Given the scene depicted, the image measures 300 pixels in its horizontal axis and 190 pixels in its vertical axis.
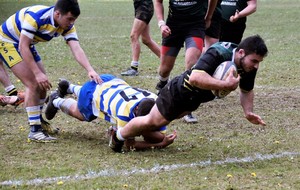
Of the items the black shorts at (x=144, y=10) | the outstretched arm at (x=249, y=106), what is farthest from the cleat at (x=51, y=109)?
the black shorts at (x=144, y=10)

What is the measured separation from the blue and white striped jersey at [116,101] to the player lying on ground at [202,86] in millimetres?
195

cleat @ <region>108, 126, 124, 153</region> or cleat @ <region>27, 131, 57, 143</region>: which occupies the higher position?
cleat @ <region>108, 126, 124, 153</region>

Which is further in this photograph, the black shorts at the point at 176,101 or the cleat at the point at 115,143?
the cleat at the point at 115,143

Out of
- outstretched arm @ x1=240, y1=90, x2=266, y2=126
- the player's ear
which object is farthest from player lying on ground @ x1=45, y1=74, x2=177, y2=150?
the player's ear

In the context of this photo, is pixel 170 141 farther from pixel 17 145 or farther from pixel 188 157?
pixel 17 145

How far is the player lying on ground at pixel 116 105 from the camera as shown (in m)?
5.91

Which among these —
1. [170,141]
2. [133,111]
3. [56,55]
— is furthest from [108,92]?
[56,55]

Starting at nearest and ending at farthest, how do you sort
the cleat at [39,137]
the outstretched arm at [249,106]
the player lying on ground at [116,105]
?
the outstretched arm at [249,106] → the player lying on ground at [116,105] → the cleat at [39,137]

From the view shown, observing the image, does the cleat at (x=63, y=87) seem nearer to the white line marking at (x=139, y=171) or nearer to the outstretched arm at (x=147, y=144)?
the outstretched arm at (x=147, y=144)

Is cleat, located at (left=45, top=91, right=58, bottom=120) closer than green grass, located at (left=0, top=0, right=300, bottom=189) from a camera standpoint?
No

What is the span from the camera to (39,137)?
6305 mm

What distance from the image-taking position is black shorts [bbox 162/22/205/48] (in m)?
7.39

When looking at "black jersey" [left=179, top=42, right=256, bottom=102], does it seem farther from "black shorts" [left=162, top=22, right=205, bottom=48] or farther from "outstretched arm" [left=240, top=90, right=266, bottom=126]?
"black shorts" [left=162, top=22, right=205, bottom=48]

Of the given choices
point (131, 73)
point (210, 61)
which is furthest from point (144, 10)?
point (210, 61)
